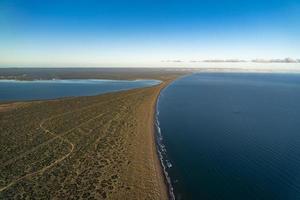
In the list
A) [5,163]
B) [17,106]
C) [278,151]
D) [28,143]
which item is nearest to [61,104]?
[17,106]

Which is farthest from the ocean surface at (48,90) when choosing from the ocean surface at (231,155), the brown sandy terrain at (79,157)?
the ocean surface at (231,155)

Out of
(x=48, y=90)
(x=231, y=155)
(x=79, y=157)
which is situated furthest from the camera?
(x=48, y=90)

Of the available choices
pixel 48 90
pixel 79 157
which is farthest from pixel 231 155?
pixel 48 90

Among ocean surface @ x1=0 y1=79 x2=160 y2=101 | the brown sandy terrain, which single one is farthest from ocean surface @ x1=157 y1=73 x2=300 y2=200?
ocean surface @ x1=0 y1=79 x2=160 y2=101

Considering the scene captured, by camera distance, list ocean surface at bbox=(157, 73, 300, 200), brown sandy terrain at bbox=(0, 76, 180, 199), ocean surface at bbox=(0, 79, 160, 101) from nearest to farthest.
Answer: brown sandy terrain at bbox=(0, 76, 180, 199) → ocean surface at bbox=(157, 73, 300, 200) → ocean surface at bbox=(0, 79, 160, 101)

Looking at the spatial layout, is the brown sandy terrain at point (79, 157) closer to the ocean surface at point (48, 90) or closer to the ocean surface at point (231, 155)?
the ocean surface at point (231, 155)

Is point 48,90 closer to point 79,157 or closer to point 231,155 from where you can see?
point 79,157

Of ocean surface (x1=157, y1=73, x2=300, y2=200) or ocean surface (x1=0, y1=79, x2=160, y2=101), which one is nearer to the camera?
ocean surface (x1=157, y1=73, x2=300, y2=200)

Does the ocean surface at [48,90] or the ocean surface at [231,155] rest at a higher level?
the ocean surface at [48,90]

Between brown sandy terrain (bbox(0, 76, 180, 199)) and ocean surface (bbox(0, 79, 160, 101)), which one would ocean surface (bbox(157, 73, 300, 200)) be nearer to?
brown sandy terrain (bbox(0, 76, 180, 199))
